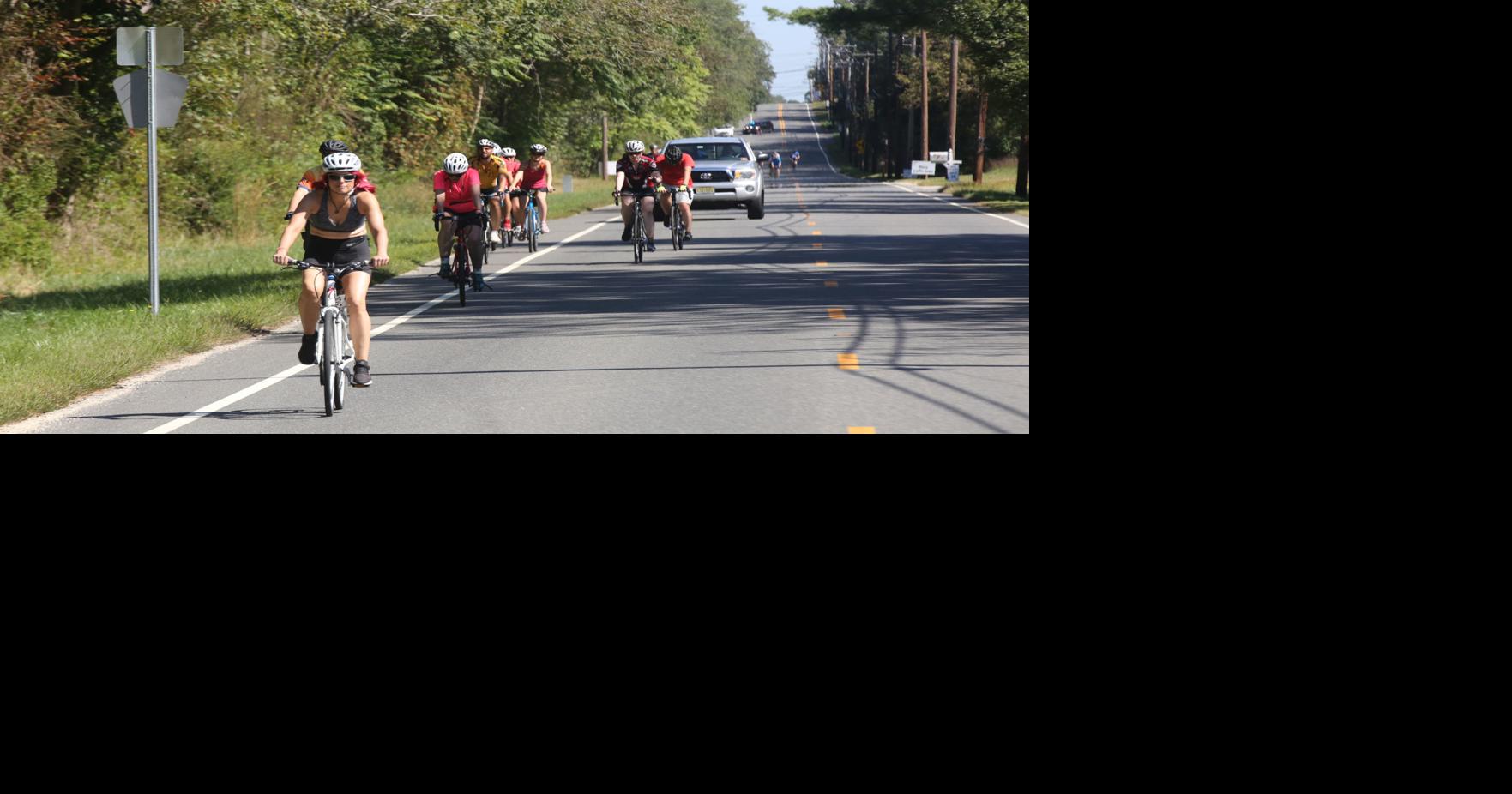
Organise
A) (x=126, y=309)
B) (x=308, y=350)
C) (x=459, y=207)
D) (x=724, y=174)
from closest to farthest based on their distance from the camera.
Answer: (x=308, y=350), (x=126, y=309), (x=459, y=207), (x=724, y=174)

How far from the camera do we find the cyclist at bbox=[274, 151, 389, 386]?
1264 centimetres

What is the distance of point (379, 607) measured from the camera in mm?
5953

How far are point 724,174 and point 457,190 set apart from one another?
60.6ft

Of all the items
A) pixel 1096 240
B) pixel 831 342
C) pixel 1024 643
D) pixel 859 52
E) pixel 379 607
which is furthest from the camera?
pixel 859 52

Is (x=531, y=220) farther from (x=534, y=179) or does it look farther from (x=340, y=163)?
(x=340, y=163)

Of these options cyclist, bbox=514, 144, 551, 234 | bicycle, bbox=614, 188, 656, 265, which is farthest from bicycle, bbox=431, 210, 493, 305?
cyclist, bbox=514, 144, 551, 234

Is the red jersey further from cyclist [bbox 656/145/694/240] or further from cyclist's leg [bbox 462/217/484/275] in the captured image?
cyclist's leg [bbox 462/217/484/275]

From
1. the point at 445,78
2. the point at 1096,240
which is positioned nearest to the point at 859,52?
the point at 445,78

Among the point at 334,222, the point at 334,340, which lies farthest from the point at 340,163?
the point at 334,340

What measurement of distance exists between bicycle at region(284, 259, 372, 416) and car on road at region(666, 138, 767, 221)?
26.1m

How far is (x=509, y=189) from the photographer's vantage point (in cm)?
2792

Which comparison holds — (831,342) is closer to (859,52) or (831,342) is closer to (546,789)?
(546,789)

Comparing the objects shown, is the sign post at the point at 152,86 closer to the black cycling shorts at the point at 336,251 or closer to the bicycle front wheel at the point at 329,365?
the black cycling shorts at the point at 336,251

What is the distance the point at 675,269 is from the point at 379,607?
1932cm
